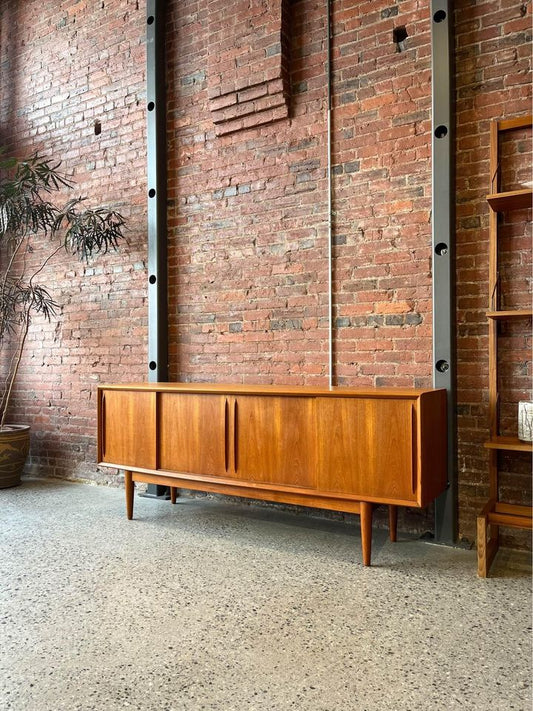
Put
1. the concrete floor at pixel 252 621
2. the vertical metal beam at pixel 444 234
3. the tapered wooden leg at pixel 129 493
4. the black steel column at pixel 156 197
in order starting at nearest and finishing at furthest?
1. the concrete floor at pixel 252 621
2. the vertical metal beam at pixel 444 234
3. the tapered wooden leg at pixel 129 493
4. the black steel column at pixel 156 197

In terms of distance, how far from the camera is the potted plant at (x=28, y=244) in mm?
4602

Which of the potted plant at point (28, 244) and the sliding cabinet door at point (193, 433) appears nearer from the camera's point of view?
the sliding cabinet door at point (193, 433)

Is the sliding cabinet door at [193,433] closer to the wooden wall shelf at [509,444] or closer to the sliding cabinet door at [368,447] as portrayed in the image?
the sliding cabinet door at [368,447]

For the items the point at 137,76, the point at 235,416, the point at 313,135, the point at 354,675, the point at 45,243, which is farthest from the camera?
the point at 45,243

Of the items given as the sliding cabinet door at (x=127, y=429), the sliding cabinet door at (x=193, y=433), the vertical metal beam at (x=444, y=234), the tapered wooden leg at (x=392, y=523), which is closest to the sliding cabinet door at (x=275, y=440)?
the sliding cabinet door at (x=193, y=433)

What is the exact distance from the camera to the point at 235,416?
322 cm

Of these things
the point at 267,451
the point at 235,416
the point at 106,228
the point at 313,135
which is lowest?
the point at 267,451

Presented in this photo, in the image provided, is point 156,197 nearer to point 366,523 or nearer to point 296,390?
point 296,390

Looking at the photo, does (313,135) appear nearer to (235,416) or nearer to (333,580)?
(235,416)

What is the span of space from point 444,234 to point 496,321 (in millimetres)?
592

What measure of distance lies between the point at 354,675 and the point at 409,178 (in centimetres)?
275

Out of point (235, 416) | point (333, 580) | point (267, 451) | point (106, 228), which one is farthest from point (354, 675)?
point (106, 228)

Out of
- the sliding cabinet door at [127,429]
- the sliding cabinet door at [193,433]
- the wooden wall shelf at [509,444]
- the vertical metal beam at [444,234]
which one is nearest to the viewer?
the wooden wall shelf at [509,444]

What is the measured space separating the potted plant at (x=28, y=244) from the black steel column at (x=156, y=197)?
437 mm
